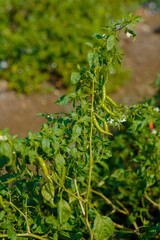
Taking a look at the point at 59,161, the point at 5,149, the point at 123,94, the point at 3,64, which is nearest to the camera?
the point at 5,149

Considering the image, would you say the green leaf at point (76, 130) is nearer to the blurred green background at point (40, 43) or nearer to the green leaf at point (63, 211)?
the green leaf at point (63, 211)

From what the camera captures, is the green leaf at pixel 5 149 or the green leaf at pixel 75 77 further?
the green leaf at pixel 75 77

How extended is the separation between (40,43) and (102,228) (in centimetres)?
367

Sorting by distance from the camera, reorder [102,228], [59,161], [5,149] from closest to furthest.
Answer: [5,149] → [59,161] → [102,228]

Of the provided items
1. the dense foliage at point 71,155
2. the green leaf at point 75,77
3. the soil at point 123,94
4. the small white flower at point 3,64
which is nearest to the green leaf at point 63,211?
the dense foliage at point 71,155

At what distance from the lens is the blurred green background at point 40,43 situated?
4562 millimetres

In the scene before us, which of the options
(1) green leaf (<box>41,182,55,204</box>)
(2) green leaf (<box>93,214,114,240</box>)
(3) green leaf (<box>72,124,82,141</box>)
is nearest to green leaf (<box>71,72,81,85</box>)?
(3) green leaf (<box>72,124,82,141</box>)

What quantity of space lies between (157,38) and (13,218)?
18.0 feet

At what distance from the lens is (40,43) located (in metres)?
4.59

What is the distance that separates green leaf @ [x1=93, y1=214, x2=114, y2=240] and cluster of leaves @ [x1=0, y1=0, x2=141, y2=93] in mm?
3390

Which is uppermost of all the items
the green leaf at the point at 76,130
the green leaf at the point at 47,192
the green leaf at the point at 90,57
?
the green leaf at the point at 90,57

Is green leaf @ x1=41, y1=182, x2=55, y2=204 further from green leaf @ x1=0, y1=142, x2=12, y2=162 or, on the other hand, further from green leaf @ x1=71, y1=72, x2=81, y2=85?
green leaf @ x1=71, y1=72, x2=81, y2=85

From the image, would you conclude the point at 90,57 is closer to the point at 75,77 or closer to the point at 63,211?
the point at 75,77

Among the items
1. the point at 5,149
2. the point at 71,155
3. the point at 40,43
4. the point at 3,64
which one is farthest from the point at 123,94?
the point at 5,149
